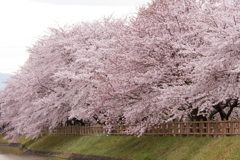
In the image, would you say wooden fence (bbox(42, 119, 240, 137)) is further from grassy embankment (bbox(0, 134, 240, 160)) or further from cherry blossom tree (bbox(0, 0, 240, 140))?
cherry blossom tree (bbox(0, 0, 240, 140))

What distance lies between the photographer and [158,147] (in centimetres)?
2120

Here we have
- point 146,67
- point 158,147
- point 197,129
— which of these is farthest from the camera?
point 158,147

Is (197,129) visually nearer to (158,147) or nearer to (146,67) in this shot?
(158,147)

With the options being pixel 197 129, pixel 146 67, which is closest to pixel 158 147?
pixel 197 129

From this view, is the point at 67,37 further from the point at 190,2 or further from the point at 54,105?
the point at 190,2

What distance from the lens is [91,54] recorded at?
99.5 feet

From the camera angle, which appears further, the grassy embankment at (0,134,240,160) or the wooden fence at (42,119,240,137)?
the wooden fence at (42,119,240,137)

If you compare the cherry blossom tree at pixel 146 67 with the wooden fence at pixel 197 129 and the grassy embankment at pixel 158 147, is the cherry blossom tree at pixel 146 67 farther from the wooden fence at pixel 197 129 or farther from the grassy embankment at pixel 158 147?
the grassy embankment at pixel 158 147

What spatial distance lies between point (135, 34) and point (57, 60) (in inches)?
570

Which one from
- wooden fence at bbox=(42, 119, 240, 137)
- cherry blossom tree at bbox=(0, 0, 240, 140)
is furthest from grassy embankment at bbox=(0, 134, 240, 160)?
cherry blossom tree at bbox=(0, 0, 240, 140)

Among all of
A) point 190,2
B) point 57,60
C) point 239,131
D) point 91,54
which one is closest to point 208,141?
point 239,131

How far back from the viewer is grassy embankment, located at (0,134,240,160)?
1585cm

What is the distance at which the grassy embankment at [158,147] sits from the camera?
15852 mm

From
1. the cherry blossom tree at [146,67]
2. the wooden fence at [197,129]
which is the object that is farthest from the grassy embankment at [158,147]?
the cherry blossom tree at [146,67]
